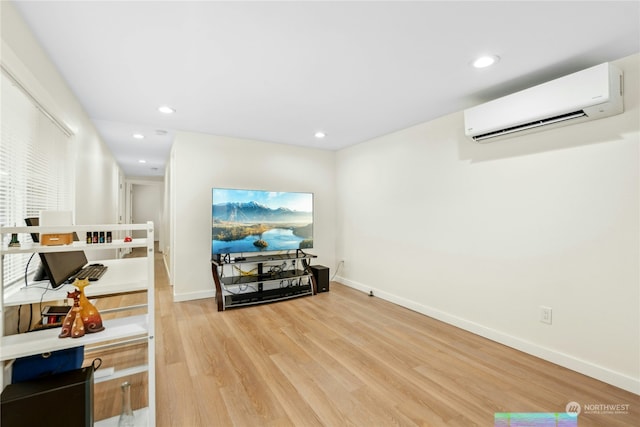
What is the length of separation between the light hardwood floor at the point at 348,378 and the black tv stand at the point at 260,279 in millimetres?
545

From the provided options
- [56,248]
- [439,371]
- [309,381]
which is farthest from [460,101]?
[56,248]

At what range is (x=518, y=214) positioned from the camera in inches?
100

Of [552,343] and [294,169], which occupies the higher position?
[294,169]

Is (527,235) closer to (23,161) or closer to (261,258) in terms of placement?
(261,258)

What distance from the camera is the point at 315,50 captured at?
6.25 ft

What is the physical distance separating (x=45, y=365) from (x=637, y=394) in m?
3.64

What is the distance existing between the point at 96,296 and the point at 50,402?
1.58 feet

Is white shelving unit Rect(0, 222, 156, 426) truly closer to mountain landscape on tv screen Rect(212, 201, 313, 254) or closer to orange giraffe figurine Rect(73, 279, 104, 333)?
orange giraffe figurine Rect(73, 279, 104, 333)

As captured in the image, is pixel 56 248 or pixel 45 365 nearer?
pixel 56 248

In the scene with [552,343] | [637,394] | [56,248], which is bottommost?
[637,394]

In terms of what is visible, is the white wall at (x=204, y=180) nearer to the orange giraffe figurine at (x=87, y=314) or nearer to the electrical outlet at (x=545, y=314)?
the orange giraffe figurine at (x=87, y=314)

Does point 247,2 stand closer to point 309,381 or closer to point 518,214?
point 309,381

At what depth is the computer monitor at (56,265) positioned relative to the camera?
1.52 meters

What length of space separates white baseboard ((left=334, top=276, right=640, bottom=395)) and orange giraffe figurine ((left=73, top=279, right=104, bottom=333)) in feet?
10.0
